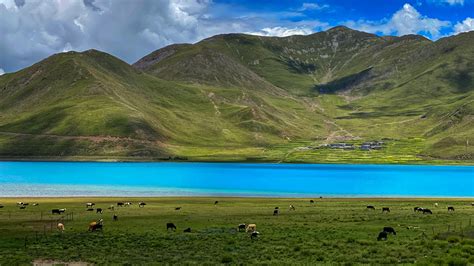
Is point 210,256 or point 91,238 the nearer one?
point 210,256

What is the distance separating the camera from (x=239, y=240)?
42.4m

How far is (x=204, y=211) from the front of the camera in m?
70.1

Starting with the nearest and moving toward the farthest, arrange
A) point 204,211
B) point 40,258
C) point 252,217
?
point 40,258 < point 252,217 < point 204,211

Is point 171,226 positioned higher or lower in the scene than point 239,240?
higher

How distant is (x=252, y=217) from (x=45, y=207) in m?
32.3

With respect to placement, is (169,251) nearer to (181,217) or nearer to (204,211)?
(181,217)

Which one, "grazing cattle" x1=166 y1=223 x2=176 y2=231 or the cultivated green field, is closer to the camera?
the cultivated green field

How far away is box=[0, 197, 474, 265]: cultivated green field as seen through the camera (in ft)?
112

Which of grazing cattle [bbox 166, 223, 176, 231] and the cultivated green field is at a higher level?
grazing cattle [bbox 166, 223, 176, 231]

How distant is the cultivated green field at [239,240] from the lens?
112 ft

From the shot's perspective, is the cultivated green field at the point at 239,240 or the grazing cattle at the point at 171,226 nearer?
Result: the cultivated green field at the point at 239,240

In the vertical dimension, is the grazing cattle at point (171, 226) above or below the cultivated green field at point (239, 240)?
above

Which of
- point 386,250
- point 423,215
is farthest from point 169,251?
point 423,215

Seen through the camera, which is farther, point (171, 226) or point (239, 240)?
point (171, 226)
